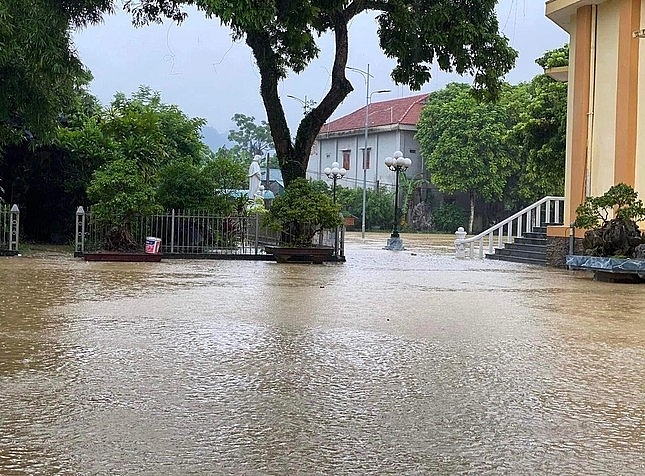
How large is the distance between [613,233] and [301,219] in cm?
561

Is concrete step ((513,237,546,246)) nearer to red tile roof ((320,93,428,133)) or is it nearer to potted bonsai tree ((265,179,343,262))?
potted bonsai tree ((265,179,343,262))

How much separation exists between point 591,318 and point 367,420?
15.2ft

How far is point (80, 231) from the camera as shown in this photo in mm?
16094

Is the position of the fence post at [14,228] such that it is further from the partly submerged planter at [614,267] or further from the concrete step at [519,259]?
the concrete step at [519,259]

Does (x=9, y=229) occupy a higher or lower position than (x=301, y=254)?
higher

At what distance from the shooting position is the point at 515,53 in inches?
691

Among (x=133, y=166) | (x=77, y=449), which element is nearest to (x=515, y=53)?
(x=133, y=166)

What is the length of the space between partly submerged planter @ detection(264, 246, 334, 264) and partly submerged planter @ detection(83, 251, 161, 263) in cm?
227

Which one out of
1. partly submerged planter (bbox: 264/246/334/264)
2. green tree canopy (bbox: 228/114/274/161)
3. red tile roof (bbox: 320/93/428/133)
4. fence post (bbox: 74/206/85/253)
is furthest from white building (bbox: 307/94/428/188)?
fence post (bbox: 74/206/85/253)

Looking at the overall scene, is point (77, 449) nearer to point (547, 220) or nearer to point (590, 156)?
point (590, 156)

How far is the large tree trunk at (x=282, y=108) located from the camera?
57.1 ft

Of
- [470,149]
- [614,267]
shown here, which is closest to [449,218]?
[470,149]

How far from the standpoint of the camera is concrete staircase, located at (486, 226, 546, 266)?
1780 centimetres

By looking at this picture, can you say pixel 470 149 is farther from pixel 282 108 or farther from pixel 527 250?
pixel 282 108
